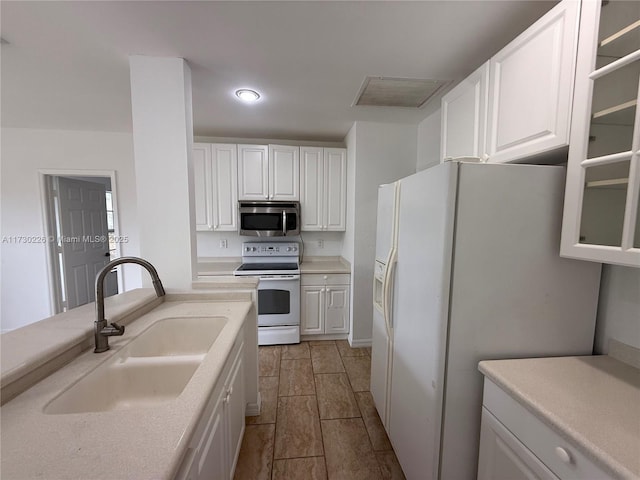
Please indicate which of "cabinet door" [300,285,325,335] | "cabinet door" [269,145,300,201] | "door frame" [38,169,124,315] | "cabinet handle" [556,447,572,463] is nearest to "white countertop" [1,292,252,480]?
"cabinet handle" [556,447,572,463]

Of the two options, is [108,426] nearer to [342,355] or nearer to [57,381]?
[57,381]

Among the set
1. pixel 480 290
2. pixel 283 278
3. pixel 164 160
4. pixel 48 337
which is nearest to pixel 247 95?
pixel 164 160

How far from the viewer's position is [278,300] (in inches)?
113

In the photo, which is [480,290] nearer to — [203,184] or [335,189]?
[335,189]

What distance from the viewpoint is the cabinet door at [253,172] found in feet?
9.96

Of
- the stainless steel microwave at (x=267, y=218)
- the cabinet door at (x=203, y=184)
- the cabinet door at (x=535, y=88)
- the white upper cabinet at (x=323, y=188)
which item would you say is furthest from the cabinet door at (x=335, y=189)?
the cabinet door at (x=535, y=88)

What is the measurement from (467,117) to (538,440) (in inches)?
61.4

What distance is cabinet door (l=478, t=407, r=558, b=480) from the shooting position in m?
0.86

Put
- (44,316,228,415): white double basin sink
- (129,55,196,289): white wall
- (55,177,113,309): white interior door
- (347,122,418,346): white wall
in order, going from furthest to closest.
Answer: (55,177,113,309): white interior door
(347,122,418,346): white wall
(129,55,196,289): white wall
(44,316,228,415): white double basin sink

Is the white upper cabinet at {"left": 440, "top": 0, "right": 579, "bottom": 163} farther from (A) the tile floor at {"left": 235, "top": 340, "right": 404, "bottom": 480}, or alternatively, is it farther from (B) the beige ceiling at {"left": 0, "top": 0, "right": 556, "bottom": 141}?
(A) the tile floor at {"left": 235, "top": 340, "right": 404, "bottom": 480}

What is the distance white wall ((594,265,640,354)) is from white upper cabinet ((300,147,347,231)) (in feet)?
7.67

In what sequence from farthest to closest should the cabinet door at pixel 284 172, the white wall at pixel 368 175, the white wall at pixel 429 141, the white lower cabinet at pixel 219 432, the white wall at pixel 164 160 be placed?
the cabinet door at pixel 284 172 < the white wall at pixel 368 175 < the white wall at pixel 429 141 < the white wall at pixel 164 160 < the white lower cabinet at pixel 219 432

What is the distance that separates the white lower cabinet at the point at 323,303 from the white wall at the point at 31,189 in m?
2.76

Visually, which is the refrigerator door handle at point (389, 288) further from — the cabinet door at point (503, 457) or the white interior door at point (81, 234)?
the white interior door at point (81, 234)
